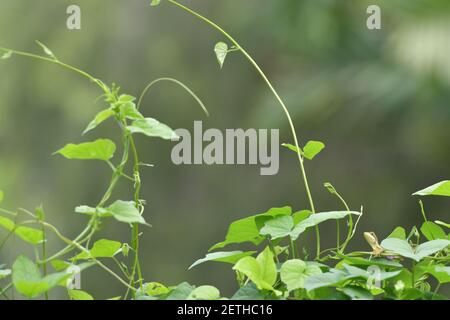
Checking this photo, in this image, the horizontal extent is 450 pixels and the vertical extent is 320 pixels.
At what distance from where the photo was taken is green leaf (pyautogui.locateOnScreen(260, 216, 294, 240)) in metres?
0.60

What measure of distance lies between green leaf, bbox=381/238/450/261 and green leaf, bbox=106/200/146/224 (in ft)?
0.53

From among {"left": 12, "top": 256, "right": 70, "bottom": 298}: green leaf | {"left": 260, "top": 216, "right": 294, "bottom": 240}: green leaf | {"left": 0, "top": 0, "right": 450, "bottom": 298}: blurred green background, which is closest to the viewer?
{"left": 12, "top": 256, "right": 70, "bottom": 298}: green leaf

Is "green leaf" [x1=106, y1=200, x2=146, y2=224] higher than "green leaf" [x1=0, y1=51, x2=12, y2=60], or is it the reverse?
"green leaf" [x1=0, y1=51, x2=12, y2=60]

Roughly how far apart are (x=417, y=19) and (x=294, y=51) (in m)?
1.25

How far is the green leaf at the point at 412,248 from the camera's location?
57cm

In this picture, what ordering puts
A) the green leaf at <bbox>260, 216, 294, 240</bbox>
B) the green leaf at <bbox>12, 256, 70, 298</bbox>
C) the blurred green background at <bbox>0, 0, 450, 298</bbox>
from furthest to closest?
the blurred green background at <bbox>0, 0, 450, 298</bbox> → the green leaf at <bbox>260, 216, 294, 240</bbox> → the green leaf at <bbox>12, 256, 70, 298</bbox>

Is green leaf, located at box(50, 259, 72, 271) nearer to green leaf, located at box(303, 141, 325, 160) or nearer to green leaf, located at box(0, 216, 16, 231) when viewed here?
green leaf, located at box(0, 216, 16, 231)

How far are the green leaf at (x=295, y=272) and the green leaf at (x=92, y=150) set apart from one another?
5.1 inches

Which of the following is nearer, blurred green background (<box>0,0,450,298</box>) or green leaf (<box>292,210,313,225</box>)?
green leaf (<box>292,210,313,225</box>)

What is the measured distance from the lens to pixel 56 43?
20.0 ft

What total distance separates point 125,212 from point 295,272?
4.3 inches

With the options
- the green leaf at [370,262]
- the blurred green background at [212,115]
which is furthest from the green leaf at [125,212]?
the blurred green background at [212,115]

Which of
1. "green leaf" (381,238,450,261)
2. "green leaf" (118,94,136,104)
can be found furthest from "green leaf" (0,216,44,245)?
"green leaf" (381,238,450,261)
